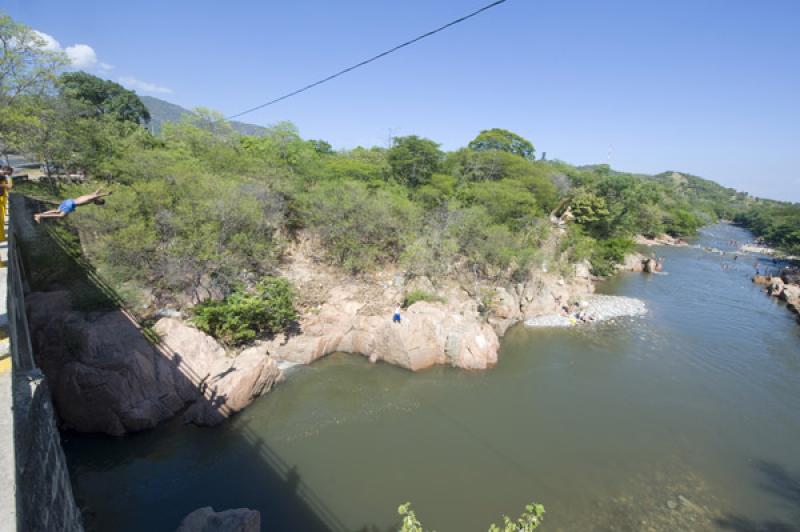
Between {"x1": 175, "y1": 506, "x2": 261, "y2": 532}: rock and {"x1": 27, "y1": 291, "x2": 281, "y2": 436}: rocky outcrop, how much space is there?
390 centimetres

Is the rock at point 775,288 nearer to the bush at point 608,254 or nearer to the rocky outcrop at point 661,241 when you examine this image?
the bush at point 608,254

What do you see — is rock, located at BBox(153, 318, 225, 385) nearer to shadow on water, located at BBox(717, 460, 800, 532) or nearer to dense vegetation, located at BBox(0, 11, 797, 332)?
dense vegetation, located at BBox(0, 11, 797, 332)

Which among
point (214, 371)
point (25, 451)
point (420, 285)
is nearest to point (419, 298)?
point (420, 285)

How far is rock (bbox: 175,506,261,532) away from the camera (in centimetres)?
684

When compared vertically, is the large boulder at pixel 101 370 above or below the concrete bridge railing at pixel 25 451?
below

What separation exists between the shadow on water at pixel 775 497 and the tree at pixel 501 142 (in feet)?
131

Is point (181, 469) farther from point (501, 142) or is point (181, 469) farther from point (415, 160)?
point (501, 142)

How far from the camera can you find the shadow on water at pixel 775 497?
872 cm

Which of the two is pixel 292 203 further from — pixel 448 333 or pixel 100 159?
pixel 448 333

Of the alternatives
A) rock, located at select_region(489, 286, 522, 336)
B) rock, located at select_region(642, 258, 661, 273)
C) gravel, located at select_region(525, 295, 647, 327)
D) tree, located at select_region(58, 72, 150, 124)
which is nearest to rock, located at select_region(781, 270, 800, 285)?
rock, located at select_region(642, 258, 661, 273)

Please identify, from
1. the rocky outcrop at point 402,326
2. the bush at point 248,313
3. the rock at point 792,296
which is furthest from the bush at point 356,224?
the rock at point 792,296

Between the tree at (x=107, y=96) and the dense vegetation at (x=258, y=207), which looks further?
the tree at (x=107, y=96)

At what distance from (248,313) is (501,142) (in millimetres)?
40606

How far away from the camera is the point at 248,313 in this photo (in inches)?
526
